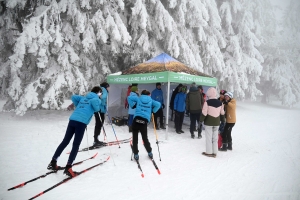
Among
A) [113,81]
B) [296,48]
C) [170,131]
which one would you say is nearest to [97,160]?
[170,131]

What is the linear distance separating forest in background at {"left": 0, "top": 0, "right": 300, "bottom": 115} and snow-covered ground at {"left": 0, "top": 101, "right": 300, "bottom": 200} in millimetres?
2504

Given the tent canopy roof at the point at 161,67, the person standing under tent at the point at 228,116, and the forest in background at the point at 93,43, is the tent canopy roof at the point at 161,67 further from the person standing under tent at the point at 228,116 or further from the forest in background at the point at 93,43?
the person standing under tent at the point at 228,116

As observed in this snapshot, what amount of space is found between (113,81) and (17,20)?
19.8 feet

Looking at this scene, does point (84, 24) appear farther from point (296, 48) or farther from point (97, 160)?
point (296, 48)


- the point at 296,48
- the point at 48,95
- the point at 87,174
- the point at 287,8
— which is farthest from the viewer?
the point at 287,8

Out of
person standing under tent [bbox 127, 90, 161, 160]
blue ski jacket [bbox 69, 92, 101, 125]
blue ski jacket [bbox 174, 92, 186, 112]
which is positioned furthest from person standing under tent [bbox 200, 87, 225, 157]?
blue ski jacket [bbox 69, 92, 101, 125]

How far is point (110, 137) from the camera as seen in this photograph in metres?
7.13

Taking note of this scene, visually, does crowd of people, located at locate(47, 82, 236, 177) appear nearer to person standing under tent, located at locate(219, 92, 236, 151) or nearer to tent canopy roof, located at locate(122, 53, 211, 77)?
person standing under tent, located at locate(219, 92, 236, 151)

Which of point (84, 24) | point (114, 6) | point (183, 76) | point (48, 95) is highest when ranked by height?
point (114, 6)

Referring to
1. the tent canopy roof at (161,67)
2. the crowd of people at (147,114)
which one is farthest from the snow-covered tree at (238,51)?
the crowd of people at (147,114)

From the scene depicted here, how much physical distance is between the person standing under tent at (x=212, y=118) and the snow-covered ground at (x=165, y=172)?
33 cm

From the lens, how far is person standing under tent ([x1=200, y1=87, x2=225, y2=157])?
5320 mm

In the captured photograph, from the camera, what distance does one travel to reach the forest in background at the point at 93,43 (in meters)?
8.02

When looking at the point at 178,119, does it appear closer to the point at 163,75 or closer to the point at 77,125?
the point at 163,75
